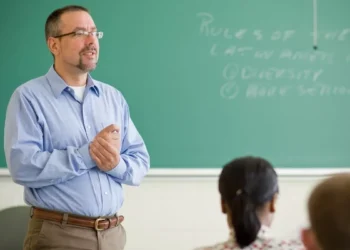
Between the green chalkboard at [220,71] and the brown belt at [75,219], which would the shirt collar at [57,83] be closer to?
the brown belt at [75,219]

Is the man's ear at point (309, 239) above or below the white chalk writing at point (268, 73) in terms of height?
below

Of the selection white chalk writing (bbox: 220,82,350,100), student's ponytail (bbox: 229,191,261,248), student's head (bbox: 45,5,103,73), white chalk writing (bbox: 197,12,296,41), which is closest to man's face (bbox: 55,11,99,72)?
student's head (bbox: 45,5,103,73)

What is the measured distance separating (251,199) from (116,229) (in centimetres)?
107

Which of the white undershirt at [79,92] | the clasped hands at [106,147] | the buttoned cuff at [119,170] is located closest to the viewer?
the clasped hands at [106,147]

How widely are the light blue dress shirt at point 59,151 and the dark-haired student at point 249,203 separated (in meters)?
0.89

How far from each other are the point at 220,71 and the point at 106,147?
1.26 metres

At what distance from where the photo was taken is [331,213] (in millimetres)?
1517

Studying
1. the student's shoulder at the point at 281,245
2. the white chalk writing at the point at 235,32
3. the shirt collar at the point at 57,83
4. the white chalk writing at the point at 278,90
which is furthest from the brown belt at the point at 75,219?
the white chalk writing at the point at 235,32

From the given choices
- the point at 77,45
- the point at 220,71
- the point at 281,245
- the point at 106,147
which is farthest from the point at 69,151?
the point at 220,71

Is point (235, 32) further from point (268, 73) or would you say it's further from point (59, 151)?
point (59, 151)

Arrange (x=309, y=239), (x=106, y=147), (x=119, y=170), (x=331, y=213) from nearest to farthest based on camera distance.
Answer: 1. (x=331, y=213)
2. (x=309, y=239)
3. (x=106, y=147)
4. (x=119, y=170)

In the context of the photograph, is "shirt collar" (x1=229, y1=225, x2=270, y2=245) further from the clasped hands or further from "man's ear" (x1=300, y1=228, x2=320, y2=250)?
the clasped hands

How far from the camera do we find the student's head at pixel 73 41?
2.89m

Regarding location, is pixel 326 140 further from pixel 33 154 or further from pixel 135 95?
pixel 33 154
